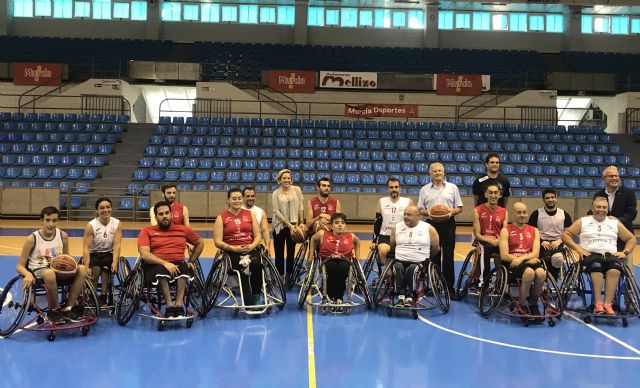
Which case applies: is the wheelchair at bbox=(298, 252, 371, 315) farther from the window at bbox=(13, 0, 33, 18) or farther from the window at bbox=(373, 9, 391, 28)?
the window at bbox=(13, 0, 33, 18)

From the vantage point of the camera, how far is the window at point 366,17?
22.9m

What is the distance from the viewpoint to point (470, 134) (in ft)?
54.4

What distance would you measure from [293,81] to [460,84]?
528cm

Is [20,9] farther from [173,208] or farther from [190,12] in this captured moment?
[173,208]

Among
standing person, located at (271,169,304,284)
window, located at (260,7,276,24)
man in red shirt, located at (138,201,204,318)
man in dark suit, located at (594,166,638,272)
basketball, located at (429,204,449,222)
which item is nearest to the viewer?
man in red shirt, located at (138,201,204,318)

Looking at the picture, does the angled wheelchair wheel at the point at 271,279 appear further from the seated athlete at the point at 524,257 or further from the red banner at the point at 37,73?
the red banner at the point at 37,73

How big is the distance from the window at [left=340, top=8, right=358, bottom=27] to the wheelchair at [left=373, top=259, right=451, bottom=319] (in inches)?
723

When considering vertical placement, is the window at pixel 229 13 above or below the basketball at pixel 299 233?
above

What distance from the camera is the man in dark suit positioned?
5840mm

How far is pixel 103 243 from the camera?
5422mm

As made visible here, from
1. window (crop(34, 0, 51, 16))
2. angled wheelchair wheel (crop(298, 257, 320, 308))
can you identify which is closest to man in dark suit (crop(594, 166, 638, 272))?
angled wheelchair wheel (crop(298, 257, 320, 308))

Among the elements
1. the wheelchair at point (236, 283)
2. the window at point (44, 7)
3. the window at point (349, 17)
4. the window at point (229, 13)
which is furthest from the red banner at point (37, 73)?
the wheelchair at point (236, 283)

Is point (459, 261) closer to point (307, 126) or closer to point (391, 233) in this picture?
point (391, 233)

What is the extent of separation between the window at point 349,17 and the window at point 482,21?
453 cm
